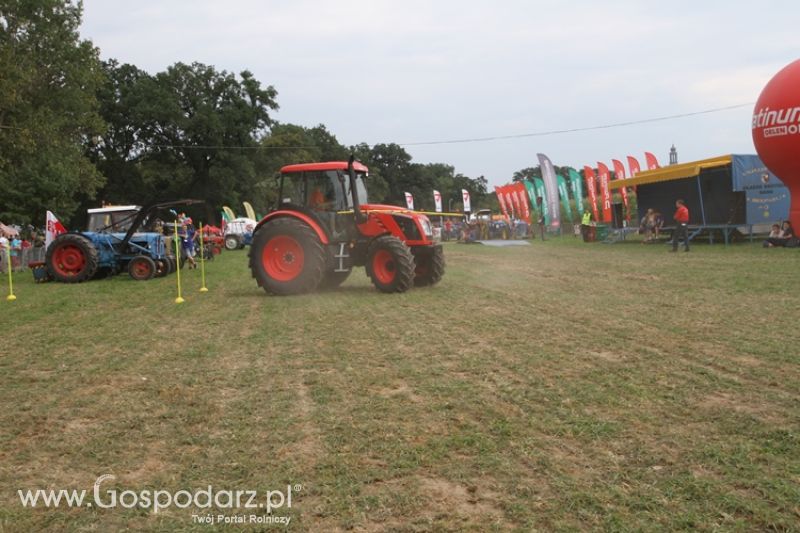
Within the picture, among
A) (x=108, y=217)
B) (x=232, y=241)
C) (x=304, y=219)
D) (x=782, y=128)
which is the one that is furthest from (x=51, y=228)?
(x=782, y=128)

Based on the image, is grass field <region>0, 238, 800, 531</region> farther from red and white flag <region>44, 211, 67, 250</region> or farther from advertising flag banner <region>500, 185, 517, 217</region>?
advertising flag banner <region>500, 185, 517, 217</region>

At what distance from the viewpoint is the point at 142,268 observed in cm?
1580

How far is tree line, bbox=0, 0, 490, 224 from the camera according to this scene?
25734mm

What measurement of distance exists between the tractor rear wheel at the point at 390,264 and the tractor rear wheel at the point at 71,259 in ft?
25.8

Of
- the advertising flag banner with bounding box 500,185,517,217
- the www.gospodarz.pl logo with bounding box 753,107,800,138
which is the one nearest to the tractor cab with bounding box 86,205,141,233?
the www.gospodarz.pl logo with bounding box 753,107,800,138

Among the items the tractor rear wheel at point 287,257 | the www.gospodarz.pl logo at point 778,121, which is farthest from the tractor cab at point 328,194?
the www.gospodarz.pl logo at point 778,121

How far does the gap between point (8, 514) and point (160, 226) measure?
51.4ft

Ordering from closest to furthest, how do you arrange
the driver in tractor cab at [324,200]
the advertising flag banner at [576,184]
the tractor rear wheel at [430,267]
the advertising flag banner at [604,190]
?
the driver in tractor cab at [324,200] → the tractor rear wheel at [430,267] → the advertising flag banner at [604,190] → the advertising flag banner at [576,184]

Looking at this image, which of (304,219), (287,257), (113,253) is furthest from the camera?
(113,253)

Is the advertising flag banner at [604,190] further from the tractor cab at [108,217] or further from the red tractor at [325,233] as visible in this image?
the red tractor at [325,233]

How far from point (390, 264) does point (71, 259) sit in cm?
887

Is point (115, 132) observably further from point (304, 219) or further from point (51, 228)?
point (304, 219)

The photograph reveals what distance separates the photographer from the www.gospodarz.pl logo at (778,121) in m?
18.8

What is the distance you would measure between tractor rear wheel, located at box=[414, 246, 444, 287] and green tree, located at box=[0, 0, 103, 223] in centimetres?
1609
